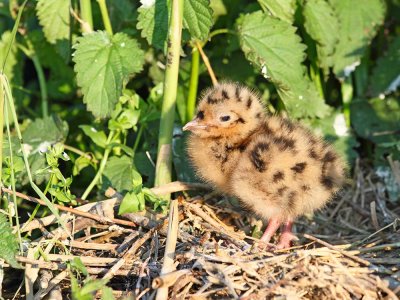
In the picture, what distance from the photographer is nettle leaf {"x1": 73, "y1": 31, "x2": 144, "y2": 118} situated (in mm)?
4488

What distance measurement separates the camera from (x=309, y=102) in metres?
5.09

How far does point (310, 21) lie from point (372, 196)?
113cm

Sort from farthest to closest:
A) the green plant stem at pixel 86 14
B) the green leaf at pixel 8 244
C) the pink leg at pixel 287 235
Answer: the green plant stem at pixel 86 14 → the pink leg at pixel 287 235 → the green leaf at pixel 8 244

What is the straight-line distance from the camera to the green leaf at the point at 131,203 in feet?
13.9

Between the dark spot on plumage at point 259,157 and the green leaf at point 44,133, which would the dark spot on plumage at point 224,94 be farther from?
the green leaf at point 44,133

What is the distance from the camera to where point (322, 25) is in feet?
16.2

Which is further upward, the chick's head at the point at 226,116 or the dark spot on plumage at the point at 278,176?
the chick's head at the point at 226,116

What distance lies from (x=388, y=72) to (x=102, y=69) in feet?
6.49

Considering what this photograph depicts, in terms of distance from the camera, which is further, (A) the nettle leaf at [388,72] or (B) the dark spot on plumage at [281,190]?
(A) the nettle leaf at [388,72]

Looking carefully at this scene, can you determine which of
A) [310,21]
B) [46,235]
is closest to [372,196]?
[310,21]

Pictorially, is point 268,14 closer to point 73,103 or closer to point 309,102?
point 309,102

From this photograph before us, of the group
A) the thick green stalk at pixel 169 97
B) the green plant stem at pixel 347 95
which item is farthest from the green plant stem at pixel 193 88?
the green plant stem at pixel 347 95

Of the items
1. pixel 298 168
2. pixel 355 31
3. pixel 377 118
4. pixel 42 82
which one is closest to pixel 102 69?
pixel 42 82

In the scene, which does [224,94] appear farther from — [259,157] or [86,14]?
[86,14]
